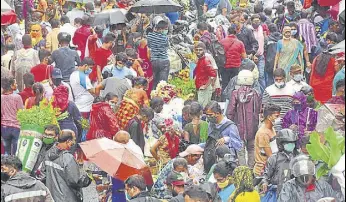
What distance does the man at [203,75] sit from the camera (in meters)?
17.0

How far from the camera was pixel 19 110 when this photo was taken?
13703 millimetres

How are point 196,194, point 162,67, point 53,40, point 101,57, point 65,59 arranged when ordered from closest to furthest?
point 196,194 < point 65,59 < point 101,57 < point 162,67 < point 53,40

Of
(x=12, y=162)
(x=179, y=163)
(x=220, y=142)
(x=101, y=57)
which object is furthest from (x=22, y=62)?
(x=12, y=162)

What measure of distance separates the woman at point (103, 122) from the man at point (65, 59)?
2.87 meters

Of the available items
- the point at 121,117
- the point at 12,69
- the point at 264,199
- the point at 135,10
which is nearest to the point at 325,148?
the point at 264,199

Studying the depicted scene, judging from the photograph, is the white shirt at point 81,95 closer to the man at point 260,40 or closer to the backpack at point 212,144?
the backpack at point 212,144

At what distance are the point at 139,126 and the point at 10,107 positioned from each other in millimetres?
1719

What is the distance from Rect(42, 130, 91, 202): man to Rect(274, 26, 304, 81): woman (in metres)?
6.81

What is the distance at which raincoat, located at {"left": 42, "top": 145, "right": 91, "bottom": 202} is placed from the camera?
12.1 metres

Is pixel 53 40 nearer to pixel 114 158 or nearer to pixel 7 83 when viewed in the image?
pixel 7 83

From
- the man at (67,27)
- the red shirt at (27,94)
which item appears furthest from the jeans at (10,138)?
the man at (67,27)

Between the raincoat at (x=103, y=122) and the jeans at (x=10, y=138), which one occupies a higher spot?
the raincoat at (x=103, y=122)

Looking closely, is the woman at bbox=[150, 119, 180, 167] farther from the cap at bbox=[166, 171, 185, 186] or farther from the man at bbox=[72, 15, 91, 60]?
the man at bbox=[72, 15, 91, 60]

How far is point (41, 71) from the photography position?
1598 centimetres
